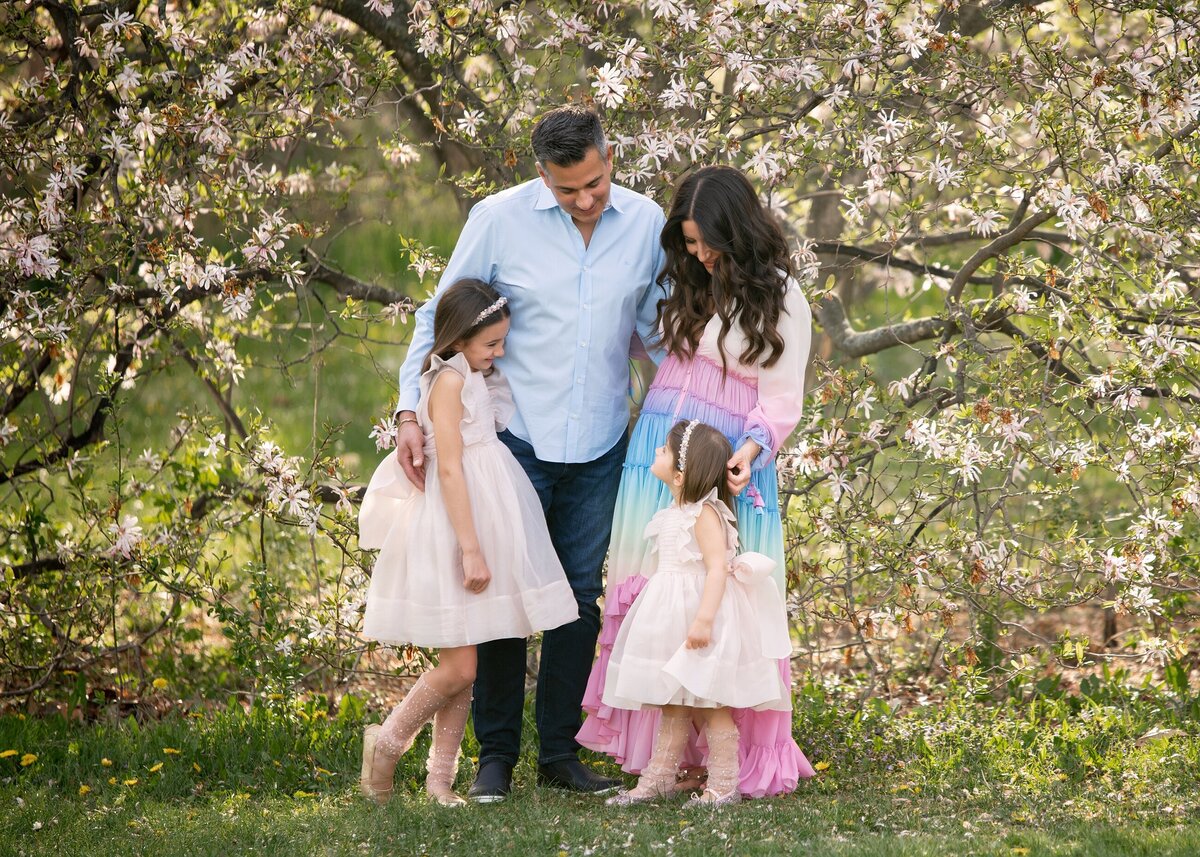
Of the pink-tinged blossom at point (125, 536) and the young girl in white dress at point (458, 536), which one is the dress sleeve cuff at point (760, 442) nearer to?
the young girl in white dress at point (458, 536)

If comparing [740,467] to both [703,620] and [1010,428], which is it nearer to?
[703,620]

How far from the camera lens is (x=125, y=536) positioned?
4.37 metres

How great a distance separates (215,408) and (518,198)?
627 centimetres

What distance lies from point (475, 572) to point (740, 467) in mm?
790

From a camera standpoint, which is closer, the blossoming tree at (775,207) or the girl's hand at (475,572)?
the girl's hand at (475,572)

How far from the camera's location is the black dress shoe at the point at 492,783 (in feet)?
12.1

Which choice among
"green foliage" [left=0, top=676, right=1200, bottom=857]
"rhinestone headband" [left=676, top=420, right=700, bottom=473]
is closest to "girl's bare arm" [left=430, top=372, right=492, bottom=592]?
"rhinestone headband" [left=676, top=420, right=700, bottom=473]

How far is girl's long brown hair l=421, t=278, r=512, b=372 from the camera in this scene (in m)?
3.53

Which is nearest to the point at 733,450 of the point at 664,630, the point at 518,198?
the point at 664,630

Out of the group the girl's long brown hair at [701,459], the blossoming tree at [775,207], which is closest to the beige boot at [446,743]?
the blossoming tree at [775,207]

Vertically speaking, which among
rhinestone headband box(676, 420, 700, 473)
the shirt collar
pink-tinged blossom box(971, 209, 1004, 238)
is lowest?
rhinestone headband box(676, 420, 700, 473)

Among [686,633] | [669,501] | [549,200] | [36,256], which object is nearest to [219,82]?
[36,256]

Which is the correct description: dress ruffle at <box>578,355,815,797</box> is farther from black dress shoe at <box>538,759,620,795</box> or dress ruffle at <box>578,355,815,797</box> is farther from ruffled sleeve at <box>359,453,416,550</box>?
ruffled sleeve at <box>359,453,416,550</box>

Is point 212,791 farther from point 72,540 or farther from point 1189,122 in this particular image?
point 1189,122
